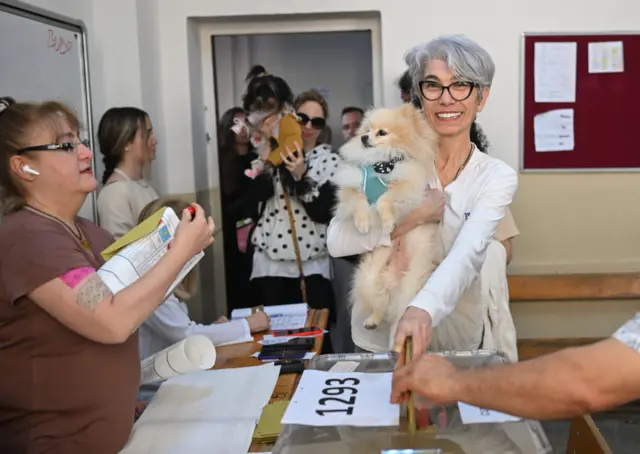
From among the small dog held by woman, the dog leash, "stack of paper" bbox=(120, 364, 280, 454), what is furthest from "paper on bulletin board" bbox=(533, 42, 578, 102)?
"stack of paper" bbox=(120, 364, 280, 454)

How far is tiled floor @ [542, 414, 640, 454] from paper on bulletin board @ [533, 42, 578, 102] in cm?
162

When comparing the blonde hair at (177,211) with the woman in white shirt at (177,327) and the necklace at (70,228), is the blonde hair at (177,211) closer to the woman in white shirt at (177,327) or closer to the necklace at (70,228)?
the woman in white shirt at (177,327)

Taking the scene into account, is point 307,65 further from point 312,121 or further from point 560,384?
point 560,384

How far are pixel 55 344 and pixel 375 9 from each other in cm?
244

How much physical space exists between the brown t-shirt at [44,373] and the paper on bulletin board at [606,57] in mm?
2748

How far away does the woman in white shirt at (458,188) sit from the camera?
1490 mm

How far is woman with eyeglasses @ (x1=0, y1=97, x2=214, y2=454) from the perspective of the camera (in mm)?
1306

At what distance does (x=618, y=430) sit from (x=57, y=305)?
3.01 metres

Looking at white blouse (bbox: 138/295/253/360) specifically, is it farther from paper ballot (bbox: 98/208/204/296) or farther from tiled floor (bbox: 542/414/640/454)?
tiled floor (bbox: 542/414/640/454)

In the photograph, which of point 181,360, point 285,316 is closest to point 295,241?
point 285,316

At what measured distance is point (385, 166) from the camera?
189 cm

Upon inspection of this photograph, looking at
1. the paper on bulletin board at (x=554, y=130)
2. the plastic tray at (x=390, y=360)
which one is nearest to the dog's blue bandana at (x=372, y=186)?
the plastic tray at (x=390, y=360)

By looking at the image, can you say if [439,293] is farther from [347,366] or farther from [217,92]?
[217,92]

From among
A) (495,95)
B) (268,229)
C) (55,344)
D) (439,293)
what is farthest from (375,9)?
(55,344)
